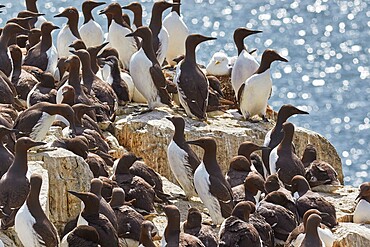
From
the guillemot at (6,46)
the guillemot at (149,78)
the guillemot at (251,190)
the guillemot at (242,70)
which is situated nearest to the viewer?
the guillemot at (251,190)

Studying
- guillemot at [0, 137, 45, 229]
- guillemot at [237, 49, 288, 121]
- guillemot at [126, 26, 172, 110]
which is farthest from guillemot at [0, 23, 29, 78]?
guillemot at [0, 137, 45, 229]

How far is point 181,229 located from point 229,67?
6.85m

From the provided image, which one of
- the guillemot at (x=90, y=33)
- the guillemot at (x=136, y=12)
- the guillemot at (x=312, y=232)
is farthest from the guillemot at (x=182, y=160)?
the guillemot at (x=136, y=12)

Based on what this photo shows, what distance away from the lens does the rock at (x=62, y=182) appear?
14.6m

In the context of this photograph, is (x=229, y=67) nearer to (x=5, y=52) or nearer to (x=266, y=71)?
(x=266, y=71)

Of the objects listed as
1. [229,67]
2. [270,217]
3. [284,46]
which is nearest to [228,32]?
[284,46]

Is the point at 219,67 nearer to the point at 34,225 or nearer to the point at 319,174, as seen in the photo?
the point at 319,174

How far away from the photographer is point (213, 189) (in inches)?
605

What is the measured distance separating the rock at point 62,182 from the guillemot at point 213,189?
1539 mm

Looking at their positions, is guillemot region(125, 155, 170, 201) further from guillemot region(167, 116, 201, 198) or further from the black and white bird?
the black and white bird

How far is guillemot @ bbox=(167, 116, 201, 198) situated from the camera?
54.0ft

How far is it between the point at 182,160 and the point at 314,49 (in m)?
32.9

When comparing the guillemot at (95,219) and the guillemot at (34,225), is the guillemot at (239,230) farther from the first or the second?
the guillemot at (34,225)

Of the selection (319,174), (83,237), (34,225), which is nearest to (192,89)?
(319,174)
